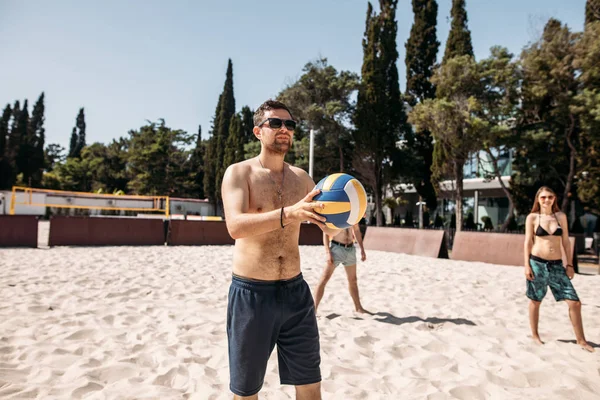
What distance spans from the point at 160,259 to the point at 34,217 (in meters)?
5.55

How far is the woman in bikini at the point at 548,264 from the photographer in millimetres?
4219

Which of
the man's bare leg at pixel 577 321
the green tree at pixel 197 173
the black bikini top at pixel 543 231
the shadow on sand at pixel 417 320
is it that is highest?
the green tree at pixel 197 173

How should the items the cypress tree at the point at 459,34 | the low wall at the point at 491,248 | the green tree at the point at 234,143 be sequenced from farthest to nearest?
the green tree at the point at 234,143, the cypress tree at the point at 459,34, the low wall at the point at 491,248

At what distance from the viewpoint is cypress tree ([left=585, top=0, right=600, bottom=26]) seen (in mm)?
18766

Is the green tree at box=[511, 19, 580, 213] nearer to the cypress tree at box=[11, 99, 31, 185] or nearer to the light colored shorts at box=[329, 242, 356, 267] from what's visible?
the light colored shorts at box=[329, 242, 356, 267]

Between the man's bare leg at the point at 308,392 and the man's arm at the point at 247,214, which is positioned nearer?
the man's arm at the point at 247,214

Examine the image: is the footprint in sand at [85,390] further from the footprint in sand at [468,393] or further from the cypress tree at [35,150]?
the cypress tree at [35,150]

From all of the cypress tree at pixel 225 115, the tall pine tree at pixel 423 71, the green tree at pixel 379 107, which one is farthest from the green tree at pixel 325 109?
the cypress tree at pixel 225 115

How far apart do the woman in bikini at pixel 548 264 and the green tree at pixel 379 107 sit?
22.2 metres

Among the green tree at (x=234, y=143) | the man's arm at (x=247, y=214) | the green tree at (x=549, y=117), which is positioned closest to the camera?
the man's arm at (x=247, y=214)

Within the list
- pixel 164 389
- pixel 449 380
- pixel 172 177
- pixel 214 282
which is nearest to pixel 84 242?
pixel 214 282

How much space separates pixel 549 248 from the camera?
444 centimetres

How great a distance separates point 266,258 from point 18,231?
13.7m

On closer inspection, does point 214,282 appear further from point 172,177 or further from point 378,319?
point 172,177
